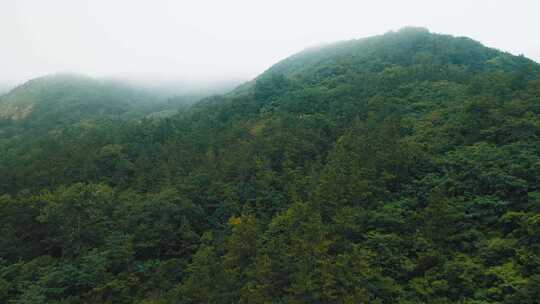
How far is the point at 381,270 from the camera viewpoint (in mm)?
21281

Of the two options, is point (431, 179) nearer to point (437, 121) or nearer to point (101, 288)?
point (437, 121)

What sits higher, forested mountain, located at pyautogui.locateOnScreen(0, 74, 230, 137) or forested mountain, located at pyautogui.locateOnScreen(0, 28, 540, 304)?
forested mountain, located at pyautogui.locateOnScreen(0, 74, 230, 137)

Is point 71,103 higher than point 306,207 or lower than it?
higher

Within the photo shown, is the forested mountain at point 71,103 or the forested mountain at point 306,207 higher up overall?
the forested mountain at point 71,103

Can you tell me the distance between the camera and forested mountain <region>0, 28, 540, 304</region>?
20.6 metres

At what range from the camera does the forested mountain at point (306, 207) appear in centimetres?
2061

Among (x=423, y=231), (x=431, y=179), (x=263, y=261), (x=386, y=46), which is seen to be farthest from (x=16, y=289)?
(x=386, y=46)

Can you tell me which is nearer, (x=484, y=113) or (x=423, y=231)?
(x=423, y=231)

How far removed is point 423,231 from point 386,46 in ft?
214

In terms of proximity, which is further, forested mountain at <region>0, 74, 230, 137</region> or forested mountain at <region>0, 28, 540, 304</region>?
forested mountain at <region>0, 74, 230, 137</region>

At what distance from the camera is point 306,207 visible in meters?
26.4

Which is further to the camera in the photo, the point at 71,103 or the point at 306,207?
the point at 71,103

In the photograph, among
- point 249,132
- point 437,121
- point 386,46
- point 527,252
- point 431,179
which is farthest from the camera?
point 386,46

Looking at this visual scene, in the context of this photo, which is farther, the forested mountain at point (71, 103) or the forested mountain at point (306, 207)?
the forested mountain at point (71, 103)
